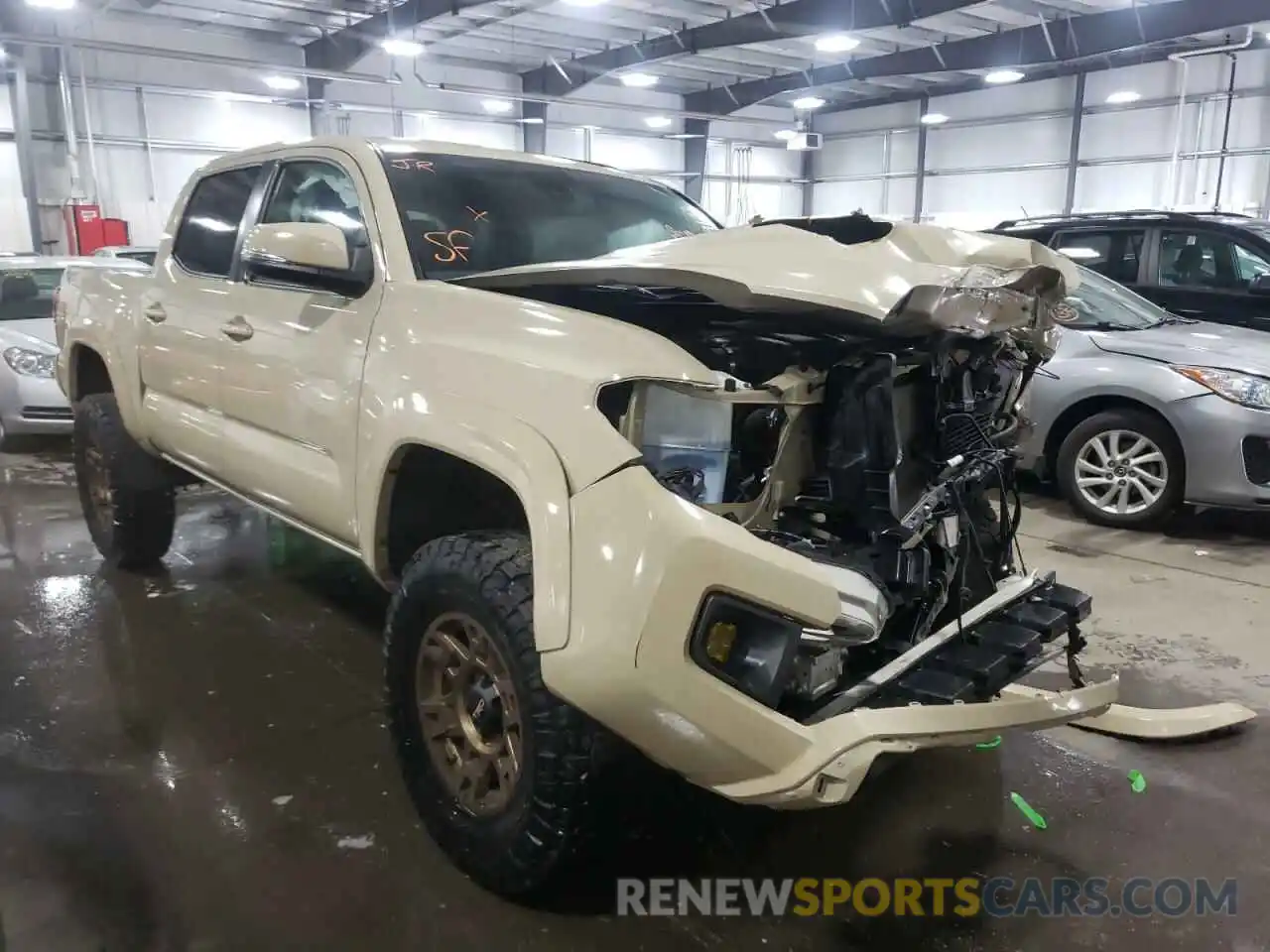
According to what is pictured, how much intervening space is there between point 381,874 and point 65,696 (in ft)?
5.58

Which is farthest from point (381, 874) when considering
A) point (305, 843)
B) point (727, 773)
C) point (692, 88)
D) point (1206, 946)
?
point (692, 88)

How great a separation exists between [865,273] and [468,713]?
1392 millimetres

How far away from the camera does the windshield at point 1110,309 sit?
588 centimetres

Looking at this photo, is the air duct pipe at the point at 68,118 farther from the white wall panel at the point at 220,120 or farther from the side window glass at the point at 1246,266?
the side window glass at the point at 1246,266

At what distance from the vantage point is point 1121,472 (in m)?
5.61

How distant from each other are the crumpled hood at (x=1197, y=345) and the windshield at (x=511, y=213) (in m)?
3.17

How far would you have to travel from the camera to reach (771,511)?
7.29ft

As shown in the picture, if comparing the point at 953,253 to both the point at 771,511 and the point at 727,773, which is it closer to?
the point at 771,511

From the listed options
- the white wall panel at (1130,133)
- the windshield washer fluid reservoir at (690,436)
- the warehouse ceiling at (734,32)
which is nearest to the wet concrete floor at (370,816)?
the windshield washer fluid reservoir at (690,436)

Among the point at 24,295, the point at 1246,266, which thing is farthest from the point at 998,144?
the point at 24,295

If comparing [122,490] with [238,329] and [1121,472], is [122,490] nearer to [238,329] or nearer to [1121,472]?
[238,329]

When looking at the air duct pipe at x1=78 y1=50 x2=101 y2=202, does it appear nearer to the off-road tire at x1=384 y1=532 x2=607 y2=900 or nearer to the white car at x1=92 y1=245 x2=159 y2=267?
the white car at x1=92 y1=245 x2=159 y2=267

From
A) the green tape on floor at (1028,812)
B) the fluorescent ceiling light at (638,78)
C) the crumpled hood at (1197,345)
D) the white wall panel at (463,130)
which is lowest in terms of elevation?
the green tape on floor at (1028,812)

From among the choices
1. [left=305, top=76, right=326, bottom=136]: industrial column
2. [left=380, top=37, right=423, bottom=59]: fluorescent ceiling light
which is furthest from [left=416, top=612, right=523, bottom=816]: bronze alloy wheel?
[left=305, top=76, right=326, bottom=136]: industrial column
